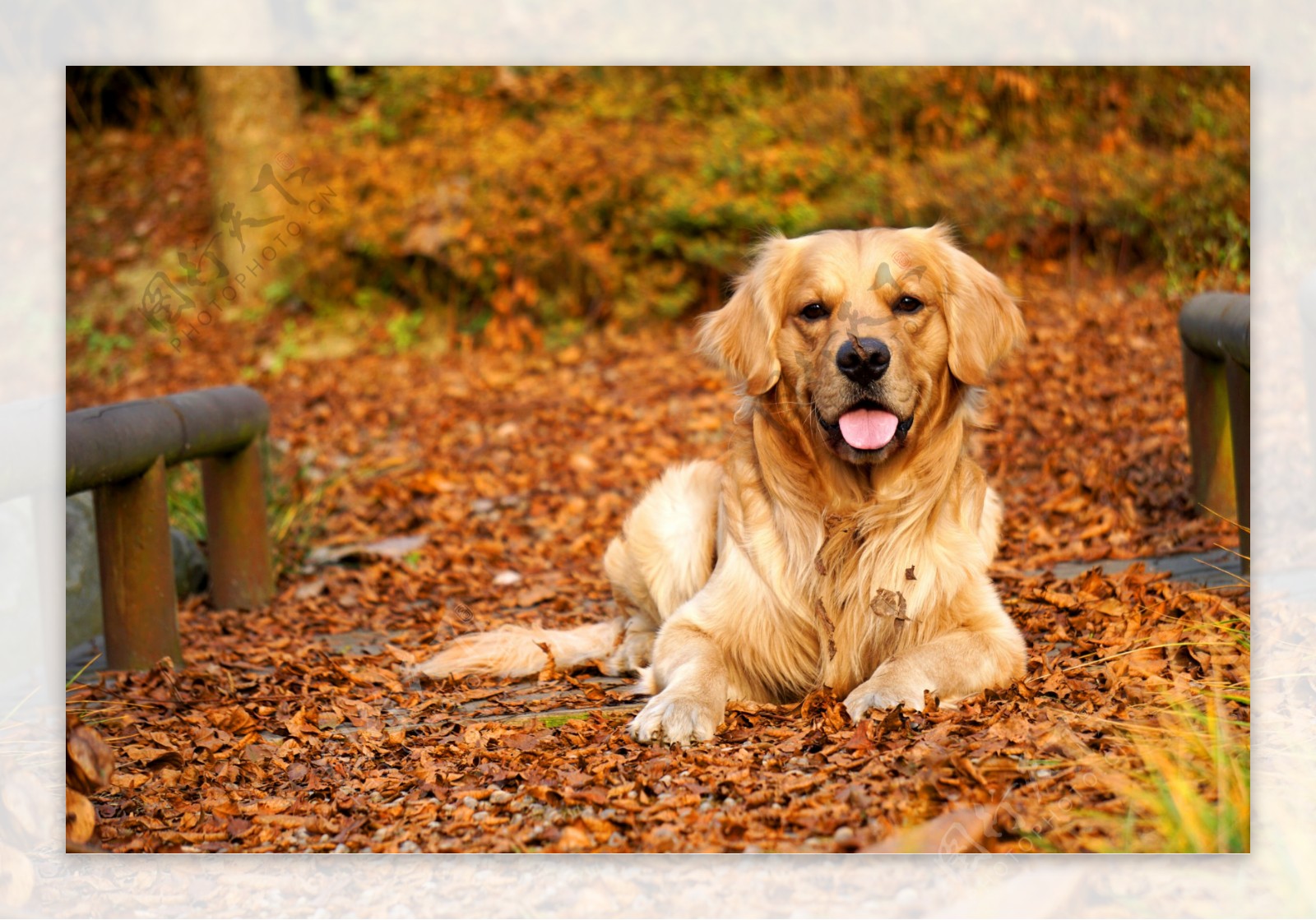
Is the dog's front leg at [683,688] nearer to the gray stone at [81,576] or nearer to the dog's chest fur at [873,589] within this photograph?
Result: the dog's chest fur at [873,589]

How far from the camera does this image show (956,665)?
10.6 feet

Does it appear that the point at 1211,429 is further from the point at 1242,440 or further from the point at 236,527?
the point at 236,527

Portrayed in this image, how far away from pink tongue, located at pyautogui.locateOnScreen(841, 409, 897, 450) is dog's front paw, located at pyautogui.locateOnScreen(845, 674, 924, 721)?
582mm

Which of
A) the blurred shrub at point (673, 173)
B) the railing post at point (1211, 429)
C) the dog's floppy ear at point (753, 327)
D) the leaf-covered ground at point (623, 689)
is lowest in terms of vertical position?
the leaf-covered ground at point (623, 689)

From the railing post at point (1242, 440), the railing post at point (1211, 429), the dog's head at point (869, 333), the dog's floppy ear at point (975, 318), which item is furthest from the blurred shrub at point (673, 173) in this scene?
the dog's head at point (869, 333)

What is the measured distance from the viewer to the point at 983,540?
145 inches

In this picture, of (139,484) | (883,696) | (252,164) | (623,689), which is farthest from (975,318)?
(252,164)

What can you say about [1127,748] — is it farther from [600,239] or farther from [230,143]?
[230,143]

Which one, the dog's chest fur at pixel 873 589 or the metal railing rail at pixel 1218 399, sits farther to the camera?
the metal railing rail at pixel 1218 399

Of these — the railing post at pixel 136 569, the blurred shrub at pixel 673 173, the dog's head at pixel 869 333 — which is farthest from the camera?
the blurred shrub at pixel 673 173

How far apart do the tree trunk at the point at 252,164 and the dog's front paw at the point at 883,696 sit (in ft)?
22.9

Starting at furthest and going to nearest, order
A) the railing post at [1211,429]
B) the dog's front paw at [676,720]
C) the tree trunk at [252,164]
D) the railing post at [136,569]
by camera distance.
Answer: the tree trunk at [252,164] < the railing post at [1211,429] < the railing post at [136,569] < the dog's front paw at [676,720]

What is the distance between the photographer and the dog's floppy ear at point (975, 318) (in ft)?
11.0

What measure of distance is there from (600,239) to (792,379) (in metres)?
5.80
